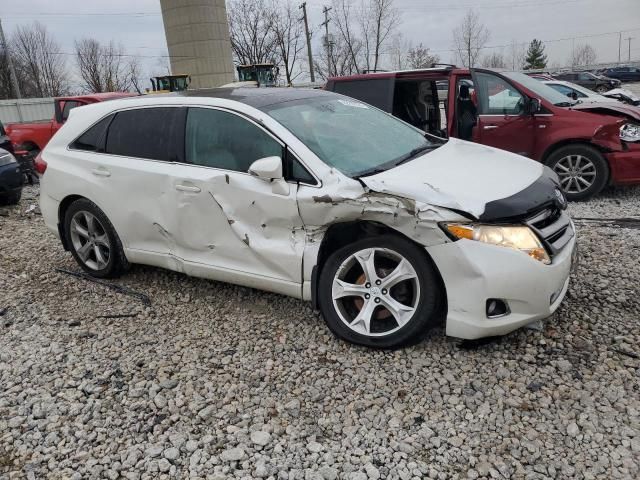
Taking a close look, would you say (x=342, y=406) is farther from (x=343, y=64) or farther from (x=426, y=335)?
(x=343, y=64)

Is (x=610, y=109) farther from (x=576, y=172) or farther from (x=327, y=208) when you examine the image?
(x=327, y=208)

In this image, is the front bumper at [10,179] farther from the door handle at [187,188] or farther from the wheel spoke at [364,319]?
the wheel spoke at [364,319]

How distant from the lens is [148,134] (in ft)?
13.5

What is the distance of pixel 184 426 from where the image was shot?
2785mm

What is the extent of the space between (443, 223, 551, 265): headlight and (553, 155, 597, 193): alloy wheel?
13.6ft

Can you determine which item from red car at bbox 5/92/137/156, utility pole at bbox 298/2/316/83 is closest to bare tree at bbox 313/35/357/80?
utility pole at bbox 298/2/316/83

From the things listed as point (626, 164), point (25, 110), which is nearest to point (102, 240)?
point (626, 164)

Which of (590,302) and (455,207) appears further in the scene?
(590,302)

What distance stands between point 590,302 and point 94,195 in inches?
154

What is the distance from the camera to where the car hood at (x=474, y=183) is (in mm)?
2906

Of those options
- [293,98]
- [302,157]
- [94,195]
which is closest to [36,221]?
[94,195]

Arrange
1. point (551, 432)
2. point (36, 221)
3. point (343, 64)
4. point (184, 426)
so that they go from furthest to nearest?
point (343, 64)
point (36, 221)
point (184, 426)
point (551, 432)

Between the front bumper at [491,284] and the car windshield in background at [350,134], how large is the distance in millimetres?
826

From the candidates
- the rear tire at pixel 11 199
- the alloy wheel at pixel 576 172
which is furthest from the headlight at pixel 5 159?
the alloy wheel at pixel 576 172
